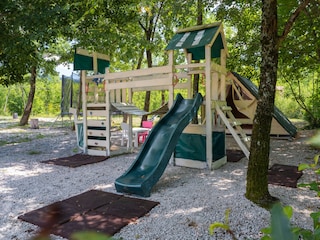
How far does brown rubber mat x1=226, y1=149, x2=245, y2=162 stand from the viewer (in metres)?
6.46

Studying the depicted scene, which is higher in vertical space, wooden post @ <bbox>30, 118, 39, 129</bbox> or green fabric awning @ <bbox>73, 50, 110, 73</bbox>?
green fabric awning @ <bbox>73, 50, 110, 73</bbox>

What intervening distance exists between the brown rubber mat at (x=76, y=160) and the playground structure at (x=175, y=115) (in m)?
0.33

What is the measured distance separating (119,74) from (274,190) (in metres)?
4.19

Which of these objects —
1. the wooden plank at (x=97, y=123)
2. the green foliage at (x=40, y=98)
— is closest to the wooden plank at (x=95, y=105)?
the wooden plank at (x=97, y=123)

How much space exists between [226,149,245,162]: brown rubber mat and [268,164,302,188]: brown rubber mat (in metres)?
0.96

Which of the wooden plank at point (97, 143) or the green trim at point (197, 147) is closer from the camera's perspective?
the green trim at point (197, 147)

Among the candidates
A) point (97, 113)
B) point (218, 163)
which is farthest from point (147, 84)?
point (218, 163)

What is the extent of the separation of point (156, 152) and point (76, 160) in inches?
101

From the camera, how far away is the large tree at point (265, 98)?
323 centimetres

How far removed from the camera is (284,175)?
4914 millimetres

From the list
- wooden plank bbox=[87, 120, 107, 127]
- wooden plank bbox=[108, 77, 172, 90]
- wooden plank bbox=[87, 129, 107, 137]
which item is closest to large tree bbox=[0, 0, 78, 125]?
wooden plank bbox=[108, 77, 172, 90]

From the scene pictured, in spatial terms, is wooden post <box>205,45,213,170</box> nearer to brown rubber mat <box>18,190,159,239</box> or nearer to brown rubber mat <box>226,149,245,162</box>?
brown rubber mat <box>226,149,245,162</box>

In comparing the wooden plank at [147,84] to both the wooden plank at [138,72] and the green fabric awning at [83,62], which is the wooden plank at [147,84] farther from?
the green fabric awning at [83,62]

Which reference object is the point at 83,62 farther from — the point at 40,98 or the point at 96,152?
the point at 40,98
